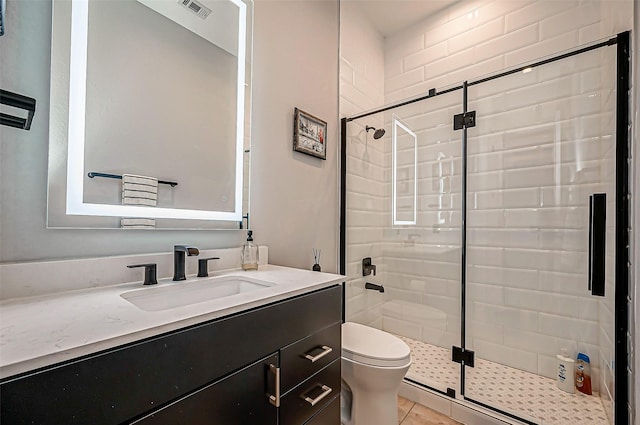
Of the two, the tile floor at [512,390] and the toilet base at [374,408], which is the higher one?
the toilet base at [374,408]

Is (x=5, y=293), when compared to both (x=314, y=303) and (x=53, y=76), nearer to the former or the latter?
(x=53, y=76)

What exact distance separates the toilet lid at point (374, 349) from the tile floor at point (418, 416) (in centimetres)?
53

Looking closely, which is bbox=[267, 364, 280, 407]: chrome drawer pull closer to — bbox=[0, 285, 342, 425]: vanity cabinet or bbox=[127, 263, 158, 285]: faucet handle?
bbox=[0, 285, 342, 425]: vanity cabinet

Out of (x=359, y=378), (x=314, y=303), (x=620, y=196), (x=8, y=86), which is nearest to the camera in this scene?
(x=8, y=86)

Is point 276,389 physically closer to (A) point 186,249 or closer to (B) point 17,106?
(A) point 186,249

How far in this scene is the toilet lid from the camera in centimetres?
138

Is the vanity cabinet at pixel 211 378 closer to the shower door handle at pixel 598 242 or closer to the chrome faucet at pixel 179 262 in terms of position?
the chrome faucet at pixel 179 262

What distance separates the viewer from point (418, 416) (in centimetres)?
174

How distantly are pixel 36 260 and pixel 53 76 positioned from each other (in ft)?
1.84

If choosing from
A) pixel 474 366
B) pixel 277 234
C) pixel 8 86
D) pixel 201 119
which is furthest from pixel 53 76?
pixel 474 366

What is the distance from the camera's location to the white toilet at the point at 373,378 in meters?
1.37

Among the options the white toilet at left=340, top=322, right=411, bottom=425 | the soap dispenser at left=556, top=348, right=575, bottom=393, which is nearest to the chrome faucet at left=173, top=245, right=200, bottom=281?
the white toilet at left=340, top=322, right=411, bottom=425

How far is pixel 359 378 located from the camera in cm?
143

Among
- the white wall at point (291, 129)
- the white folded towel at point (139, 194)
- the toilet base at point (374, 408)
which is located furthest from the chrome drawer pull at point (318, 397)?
the white folded towel at point (139, 194)
